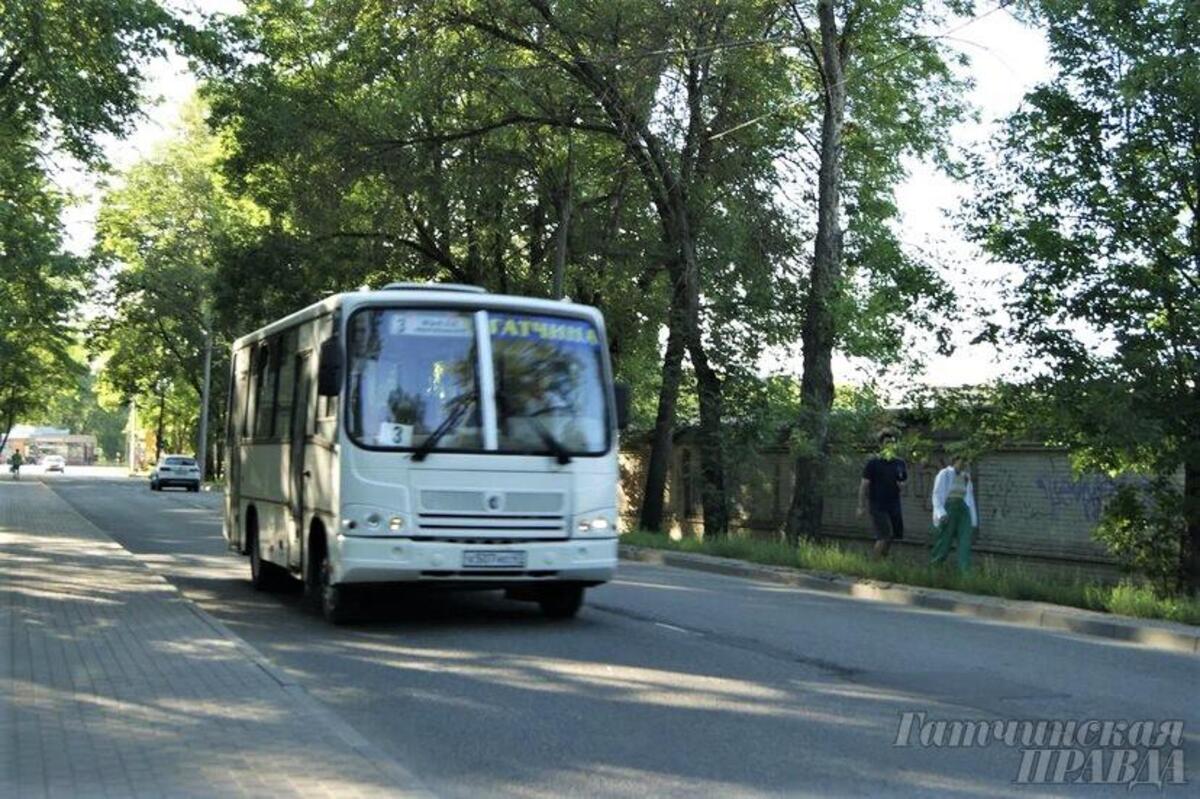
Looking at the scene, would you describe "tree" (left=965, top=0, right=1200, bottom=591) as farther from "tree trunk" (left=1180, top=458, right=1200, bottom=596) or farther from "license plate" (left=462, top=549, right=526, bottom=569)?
"license plate" (left=462, top=549, right=526, bottom=569)

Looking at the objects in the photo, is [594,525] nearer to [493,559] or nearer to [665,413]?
[493,559]

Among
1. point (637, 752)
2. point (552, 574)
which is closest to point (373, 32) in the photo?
point (552, 574)

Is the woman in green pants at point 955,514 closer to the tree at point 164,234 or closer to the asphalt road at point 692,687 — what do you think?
the asphalt road at point 692,687

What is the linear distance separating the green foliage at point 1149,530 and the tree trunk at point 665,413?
38.7 feet

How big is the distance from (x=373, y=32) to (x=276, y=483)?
14.2m

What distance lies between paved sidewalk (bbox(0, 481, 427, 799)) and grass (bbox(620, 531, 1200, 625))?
28.5 ft

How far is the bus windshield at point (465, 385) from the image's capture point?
37.7ft

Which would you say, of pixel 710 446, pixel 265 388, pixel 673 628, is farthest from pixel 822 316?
pixel 673 628

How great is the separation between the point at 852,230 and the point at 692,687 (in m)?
20.1

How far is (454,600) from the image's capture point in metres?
14.6

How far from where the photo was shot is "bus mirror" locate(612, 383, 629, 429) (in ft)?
40.3

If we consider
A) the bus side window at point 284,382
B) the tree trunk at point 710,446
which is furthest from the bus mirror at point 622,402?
the tree trunk at point 710,446

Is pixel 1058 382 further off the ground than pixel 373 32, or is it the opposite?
pixel 373 32

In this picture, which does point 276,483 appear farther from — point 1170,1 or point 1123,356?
point 1170,1
